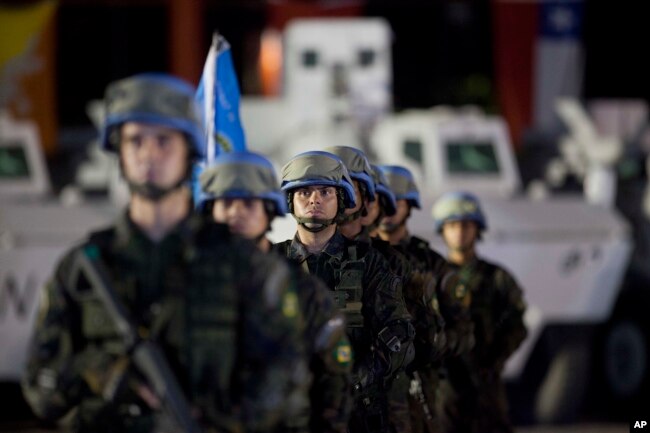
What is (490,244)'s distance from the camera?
13039 millimetres

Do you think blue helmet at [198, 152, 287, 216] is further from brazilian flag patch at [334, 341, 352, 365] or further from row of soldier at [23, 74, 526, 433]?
brazilian flag patch at [334, 341, 352, 365]

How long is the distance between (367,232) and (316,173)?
0.79 m

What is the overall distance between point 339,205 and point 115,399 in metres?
2.09

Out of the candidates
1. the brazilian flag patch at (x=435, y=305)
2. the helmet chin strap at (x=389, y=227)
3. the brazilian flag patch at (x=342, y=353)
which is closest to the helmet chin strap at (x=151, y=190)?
the brazilian flag patch at (x=342, y=353)

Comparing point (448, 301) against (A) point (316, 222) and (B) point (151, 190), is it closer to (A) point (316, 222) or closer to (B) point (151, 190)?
(A) point (316, 222)

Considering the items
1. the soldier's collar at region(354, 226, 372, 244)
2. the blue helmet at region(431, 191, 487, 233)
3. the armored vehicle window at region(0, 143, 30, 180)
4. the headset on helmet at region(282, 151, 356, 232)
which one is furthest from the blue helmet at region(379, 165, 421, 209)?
the armored vehicle window at region(0, 143, 30, 180)

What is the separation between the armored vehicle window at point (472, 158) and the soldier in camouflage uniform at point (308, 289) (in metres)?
9.88

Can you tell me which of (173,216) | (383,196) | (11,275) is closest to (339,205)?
(383,196)

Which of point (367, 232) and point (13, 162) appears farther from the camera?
point (13, 162)

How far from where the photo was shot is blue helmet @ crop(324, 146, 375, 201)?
6.07 metres

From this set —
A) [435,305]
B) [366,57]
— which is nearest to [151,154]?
[435,305]

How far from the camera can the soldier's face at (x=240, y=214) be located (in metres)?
4.29

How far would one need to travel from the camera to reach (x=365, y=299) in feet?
18.8

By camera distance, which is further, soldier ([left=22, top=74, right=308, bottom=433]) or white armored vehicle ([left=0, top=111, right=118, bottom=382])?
white armored vehicle ([left=0, top=111, right=118, bottom=382])
